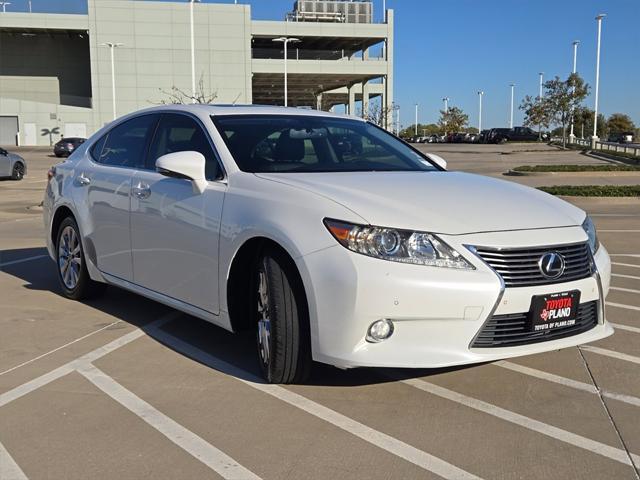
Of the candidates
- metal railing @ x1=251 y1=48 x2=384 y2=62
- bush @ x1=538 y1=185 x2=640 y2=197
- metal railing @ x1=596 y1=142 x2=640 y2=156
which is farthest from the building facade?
bush @ x1=538 y1=185 x2=640 y2=197

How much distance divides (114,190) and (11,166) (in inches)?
807

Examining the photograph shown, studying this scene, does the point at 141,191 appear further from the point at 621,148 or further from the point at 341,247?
the point at 621,148

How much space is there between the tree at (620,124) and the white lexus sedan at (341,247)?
10153 centimetres

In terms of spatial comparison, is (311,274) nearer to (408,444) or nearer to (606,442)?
(408,444)

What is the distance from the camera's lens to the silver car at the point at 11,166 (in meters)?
23.7

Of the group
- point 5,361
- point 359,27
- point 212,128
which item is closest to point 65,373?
point 5,361

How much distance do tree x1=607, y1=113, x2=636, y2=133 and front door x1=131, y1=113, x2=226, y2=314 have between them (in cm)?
10168

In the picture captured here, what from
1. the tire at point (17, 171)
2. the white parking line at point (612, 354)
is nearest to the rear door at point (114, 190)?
the white parking line at point (612, 354)

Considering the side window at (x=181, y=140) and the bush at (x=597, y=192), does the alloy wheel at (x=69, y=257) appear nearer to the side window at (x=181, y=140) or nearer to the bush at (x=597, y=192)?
the side window at (x=181, y=140)

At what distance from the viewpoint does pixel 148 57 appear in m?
65.3

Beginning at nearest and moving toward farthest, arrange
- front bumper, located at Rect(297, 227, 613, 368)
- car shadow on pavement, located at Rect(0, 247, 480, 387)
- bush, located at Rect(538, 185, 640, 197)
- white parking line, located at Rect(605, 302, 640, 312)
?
front bumper, located at Rect(297, 227, 613, 368) → car shadow on pavement, located at Rect(0, 247, 480, 387) → white parking line, located at Rect(605, 302, 640, 312) → bush, located at Rect(538, 185, 640, 197)

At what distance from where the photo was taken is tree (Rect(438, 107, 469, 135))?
4240 inches

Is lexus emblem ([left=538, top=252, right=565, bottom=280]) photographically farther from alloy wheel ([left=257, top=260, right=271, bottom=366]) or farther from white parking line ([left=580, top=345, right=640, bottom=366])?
alloy wheel ([left=257, top=260, right=271, bottom=366])

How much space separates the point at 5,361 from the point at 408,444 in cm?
292
